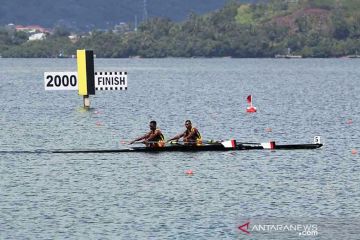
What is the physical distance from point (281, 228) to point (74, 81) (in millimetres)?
51536

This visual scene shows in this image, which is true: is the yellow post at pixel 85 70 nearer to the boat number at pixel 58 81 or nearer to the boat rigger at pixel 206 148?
the boat number at pixel 58 81

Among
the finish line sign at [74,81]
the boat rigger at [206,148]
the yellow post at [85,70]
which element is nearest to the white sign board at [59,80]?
the finish line sign at [74,81]

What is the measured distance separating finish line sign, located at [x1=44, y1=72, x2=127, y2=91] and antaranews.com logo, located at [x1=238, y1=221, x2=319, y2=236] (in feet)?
159

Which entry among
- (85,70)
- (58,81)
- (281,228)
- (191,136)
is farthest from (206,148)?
(85,70)

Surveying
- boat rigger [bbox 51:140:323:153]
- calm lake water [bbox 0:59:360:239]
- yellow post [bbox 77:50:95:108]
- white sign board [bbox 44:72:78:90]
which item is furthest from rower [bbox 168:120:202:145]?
yellow post [bbox 77:50:95:108]

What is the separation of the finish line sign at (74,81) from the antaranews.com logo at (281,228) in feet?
159

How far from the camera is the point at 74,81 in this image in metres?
96.2

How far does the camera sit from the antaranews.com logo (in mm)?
46344

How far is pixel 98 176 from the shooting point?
199ft

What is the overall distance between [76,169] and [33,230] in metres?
16.3

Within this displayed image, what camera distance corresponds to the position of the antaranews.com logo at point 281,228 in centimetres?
4634

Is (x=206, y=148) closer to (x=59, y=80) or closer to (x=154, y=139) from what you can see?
(x=154, y=139)

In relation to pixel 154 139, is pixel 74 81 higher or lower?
higher

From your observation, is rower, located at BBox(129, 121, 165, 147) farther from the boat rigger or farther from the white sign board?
the white sign board
